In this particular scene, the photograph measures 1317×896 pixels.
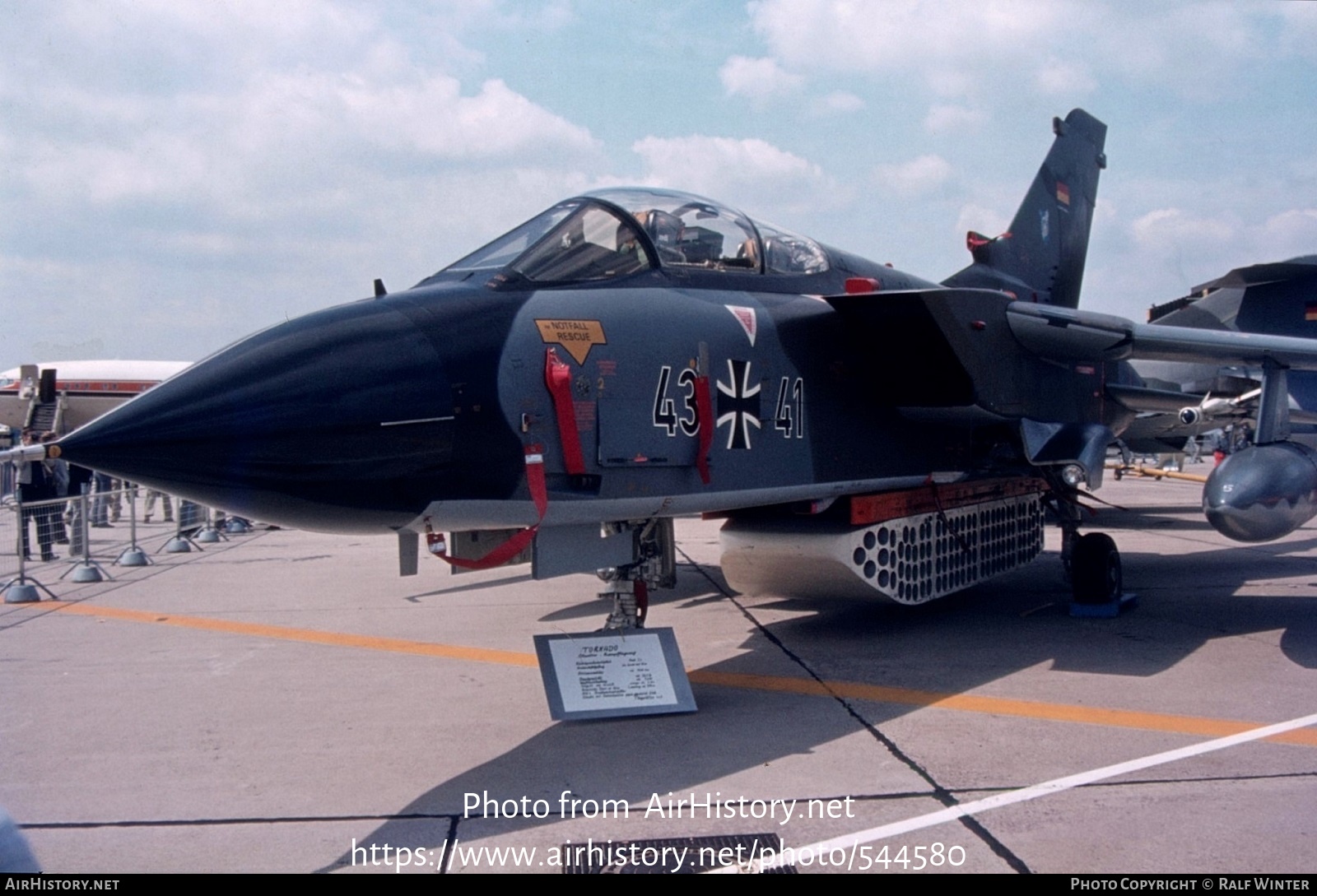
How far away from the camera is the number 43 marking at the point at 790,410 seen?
6.48m

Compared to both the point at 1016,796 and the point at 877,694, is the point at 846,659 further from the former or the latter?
the point at 1016,796

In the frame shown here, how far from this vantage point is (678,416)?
5.76 m

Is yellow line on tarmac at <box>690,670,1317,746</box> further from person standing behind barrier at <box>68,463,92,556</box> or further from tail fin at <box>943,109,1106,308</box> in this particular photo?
person standing behind barrier at <box>68,463,92,556</box>

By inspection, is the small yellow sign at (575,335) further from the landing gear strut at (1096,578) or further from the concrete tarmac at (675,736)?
the landing gear strut at (1096,578)

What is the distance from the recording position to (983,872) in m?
3.73

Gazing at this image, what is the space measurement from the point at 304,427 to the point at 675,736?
245 centimetres

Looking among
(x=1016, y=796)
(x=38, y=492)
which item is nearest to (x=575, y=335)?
(x=1016, y=796)

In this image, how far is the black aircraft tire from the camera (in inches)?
350

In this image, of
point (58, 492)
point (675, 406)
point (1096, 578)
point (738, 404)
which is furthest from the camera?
point (58, 492)

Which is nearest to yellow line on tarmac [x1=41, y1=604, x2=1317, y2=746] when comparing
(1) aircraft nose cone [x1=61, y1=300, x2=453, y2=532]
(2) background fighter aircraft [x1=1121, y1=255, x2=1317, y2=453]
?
(1) aircraft nose cone [x1=61, y1=300, x2=453, y2=532]

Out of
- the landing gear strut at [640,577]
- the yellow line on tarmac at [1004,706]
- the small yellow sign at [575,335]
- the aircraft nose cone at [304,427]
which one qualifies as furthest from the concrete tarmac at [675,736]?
the small yellow sign at [575,335]

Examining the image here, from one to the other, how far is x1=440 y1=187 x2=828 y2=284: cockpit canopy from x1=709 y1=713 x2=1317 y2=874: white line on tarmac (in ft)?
10.1

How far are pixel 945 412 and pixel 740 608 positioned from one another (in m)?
2.78

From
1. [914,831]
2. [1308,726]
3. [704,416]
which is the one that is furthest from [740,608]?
[914,831]
